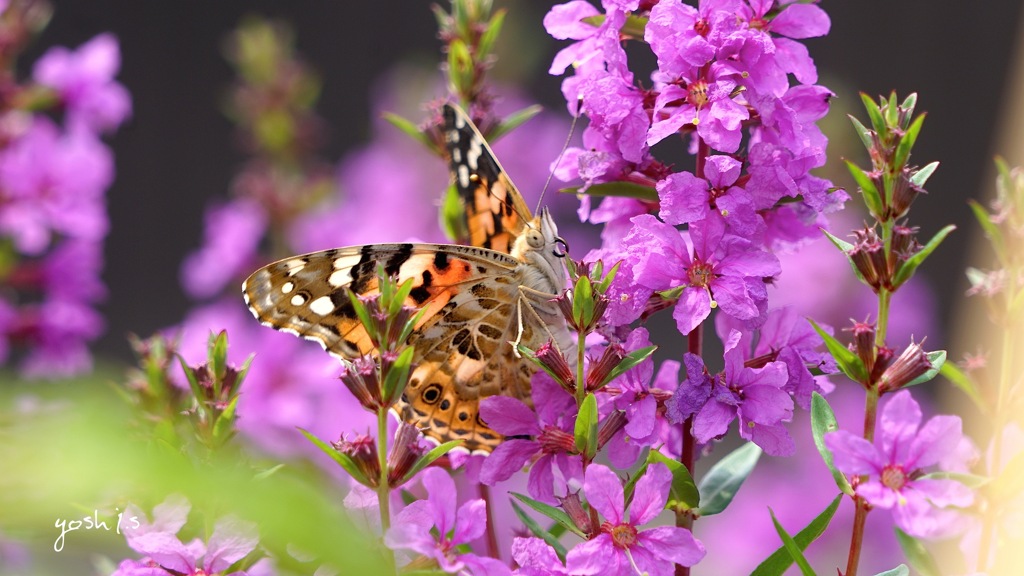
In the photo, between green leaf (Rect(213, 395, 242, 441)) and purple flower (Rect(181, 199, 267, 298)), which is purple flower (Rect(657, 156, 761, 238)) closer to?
green leaf (Rect(213, 395, 242, 441))

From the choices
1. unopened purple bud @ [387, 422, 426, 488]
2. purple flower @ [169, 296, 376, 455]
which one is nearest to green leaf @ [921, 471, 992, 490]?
unopened purple bud @ [387, 422, 426, 488]

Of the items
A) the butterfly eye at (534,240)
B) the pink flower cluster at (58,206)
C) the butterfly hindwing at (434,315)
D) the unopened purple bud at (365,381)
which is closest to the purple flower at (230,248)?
the pink flower cluster at (58,206)

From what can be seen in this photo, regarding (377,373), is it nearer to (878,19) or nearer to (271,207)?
(271,207)

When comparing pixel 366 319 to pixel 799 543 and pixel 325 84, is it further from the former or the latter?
pixel 325 84

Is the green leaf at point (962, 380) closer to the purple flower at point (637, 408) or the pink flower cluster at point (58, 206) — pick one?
the purple flower at point (637, 408)

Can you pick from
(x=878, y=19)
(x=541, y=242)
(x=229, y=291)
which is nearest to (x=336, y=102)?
(x=878, y=19)
